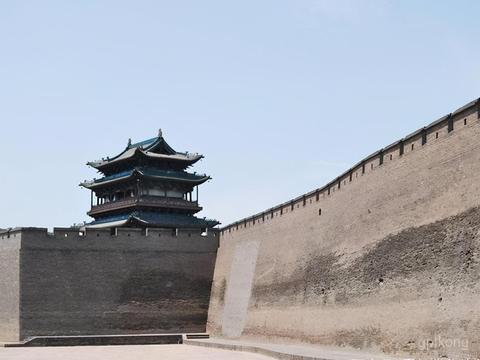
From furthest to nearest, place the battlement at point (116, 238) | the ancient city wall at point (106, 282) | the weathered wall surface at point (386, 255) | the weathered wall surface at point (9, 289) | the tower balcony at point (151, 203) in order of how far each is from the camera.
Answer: the tower balcony at point (151, 203)
the battlement at point (116, 238)
the ancient city wall at point (106, 282)
the weathered wall surface at point (9, 289)
the weathered wall surface at point (386, 255)

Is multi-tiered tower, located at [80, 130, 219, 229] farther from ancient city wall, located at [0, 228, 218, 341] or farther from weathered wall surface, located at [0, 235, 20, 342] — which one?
weathered wall surface, located at [0, 235, 20, 342]

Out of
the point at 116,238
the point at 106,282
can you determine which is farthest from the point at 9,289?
the point at 116,238

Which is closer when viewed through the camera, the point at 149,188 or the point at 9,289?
the point at 9,289

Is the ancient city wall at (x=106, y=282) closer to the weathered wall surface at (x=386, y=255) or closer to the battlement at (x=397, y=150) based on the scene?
the weathered wall surface at (x=386, y=255)

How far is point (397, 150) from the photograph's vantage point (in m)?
15.7

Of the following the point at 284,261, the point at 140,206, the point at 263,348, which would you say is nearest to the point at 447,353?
the point at 263,348

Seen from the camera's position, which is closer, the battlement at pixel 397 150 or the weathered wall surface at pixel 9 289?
the battlement at pixel 397 150

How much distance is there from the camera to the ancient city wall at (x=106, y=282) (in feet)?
79.7

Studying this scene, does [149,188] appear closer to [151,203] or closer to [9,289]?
[151,203]

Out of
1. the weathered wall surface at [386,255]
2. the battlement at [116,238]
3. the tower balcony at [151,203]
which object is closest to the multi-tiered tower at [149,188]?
the tower balcony at [151,203]

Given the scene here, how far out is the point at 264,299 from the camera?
22.2 meters

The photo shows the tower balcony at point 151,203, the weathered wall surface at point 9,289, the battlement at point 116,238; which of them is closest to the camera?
the weathered wall surface at point 9,289

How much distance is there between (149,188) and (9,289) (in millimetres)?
7532

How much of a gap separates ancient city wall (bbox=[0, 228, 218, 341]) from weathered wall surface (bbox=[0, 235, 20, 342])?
3cm
